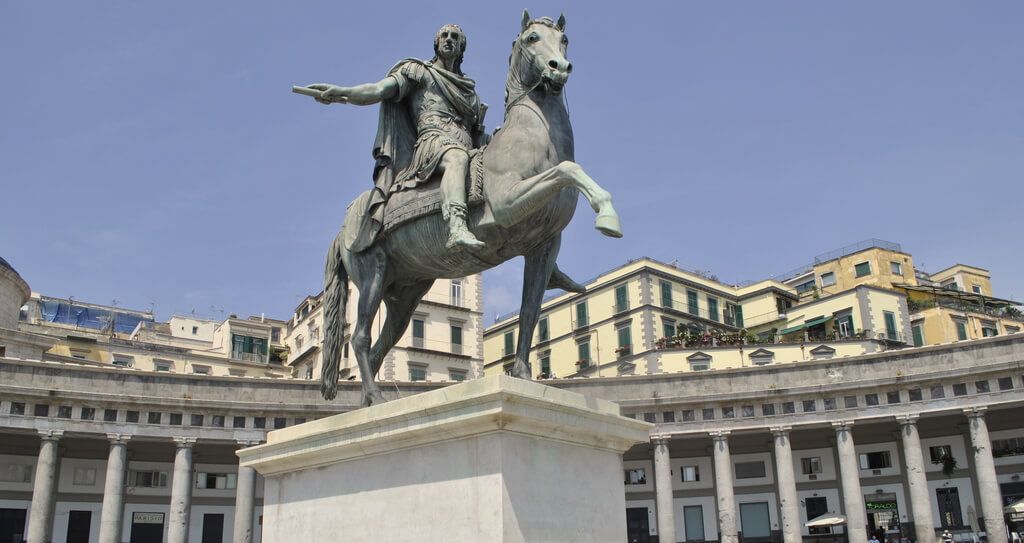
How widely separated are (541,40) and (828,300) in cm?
6182

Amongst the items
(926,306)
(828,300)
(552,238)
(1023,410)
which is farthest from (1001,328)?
(552,238)

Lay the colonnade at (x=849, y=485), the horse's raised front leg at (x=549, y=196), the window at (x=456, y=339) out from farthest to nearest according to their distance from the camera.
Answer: the window at (x=456, y=339) < the colonnade at (x=849, y=485) < the horse's raised front leg at (x=549, y=196)

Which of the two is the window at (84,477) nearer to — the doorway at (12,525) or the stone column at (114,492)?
the doorway at (12,525)

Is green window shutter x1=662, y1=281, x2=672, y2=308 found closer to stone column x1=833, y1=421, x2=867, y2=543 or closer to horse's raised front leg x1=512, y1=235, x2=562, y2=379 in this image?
stone column x1=833, y1=421, x2=867, y2=543

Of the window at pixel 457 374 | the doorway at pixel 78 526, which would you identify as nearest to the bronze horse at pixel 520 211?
the doorway at pixel 78 526

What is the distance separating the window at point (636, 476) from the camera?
2120 inches

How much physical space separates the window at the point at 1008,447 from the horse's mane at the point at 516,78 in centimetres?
4774

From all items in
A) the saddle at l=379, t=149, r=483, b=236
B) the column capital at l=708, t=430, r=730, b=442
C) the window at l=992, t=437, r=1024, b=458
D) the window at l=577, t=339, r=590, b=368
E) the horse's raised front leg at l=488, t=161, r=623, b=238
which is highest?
the window at l=577, t=339, r=590, b=368

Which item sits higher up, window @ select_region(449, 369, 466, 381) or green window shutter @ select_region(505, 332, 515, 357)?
green window shutter @ select_region(505, 332, 515, 357)

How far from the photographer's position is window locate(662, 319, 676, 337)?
64812 mm

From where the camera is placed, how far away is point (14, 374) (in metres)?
42.7

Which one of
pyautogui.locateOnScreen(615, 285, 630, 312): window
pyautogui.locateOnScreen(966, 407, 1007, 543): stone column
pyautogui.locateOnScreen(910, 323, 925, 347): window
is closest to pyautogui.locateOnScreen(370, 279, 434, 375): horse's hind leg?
pyautogui.locateOnScreen(966, 407, 1007, 543): stone column

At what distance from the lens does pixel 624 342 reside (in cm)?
6519

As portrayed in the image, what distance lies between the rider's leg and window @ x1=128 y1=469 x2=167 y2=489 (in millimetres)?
46266
